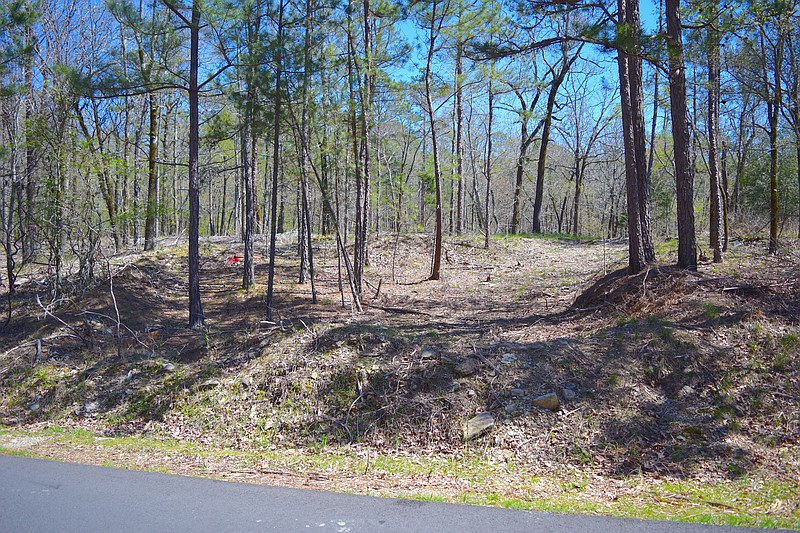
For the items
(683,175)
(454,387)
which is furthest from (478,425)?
(683,175)

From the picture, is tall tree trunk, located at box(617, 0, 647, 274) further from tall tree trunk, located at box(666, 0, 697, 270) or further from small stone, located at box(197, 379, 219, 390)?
small stone, located at box(197, 379, 219, 390)

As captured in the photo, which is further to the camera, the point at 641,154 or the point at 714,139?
the point at 714,139

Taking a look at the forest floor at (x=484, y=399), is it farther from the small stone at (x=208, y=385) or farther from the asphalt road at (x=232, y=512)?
the asphalt road at (x=232, y=512)

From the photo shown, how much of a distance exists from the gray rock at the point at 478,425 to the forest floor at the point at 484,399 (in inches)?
1.1

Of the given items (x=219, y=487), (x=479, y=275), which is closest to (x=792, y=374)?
(x=219, y=487)

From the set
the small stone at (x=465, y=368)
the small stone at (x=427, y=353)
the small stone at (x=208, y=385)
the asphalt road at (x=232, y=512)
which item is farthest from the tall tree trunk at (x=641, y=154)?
the small stone at (x=208, y=385)

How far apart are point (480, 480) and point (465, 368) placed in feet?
7.28

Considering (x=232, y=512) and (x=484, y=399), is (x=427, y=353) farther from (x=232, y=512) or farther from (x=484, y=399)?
(x=232, y=512)

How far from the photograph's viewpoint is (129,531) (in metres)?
4.10

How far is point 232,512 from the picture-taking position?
14.7ft

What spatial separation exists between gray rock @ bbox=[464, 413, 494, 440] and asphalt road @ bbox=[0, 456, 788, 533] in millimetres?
2091

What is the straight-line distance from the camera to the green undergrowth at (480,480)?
15.1ft

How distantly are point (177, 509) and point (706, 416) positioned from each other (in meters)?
5.84

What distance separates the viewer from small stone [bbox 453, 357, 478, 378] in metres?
7.67
